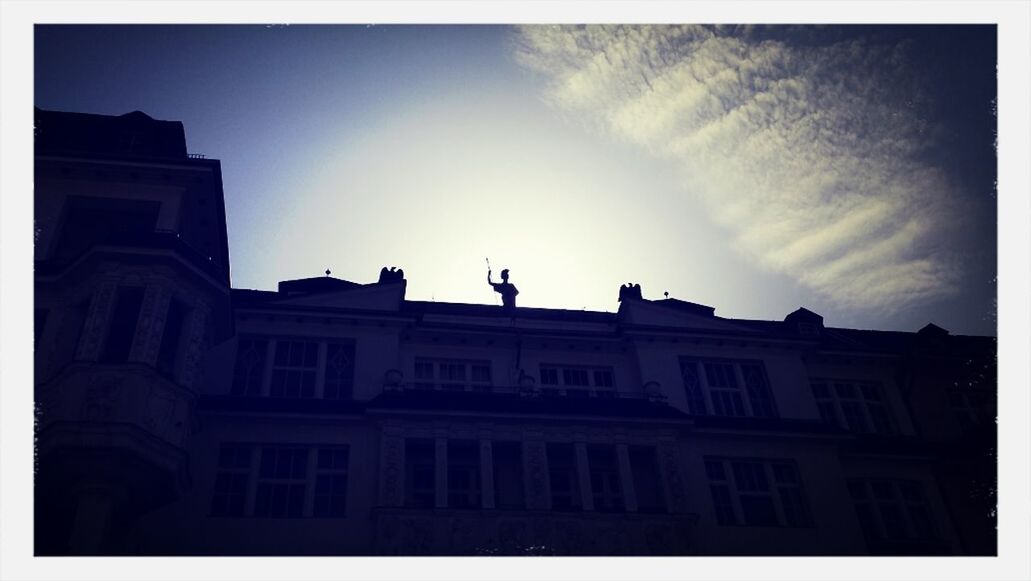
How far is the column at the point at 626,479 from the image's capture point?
2211 cm

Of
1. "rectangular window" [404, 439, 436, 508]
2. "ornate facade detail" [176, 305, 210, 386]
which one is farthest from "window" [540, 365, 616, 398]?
"ornate facade detail" [176, 305, 210, 386]

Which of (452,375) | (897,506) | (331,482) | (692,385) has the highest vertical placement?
(452,375)

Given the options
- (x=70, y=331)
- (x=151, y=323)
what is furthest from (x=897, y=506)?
(x=70, y=331)

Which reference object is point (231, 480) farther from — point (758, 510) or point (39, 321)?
point (758, 510)

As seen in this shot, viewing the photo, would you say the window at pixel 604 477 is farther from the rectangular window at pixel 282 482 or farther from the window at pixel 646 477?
the rectangular window at pixel 282 482

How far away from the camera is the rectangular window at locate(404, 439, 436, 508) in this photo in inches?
862

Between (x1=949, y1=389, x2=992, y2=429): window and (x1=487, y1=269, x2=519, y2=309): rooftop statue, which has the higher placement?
(x1=487, y1=269, x2=519, y2=309): rooftop statue

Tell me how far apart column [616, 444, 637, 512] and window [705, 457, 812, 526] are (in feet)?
9.83

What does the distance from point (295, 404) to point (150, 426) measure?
192 inches

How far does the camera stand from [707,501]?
75.9 feet

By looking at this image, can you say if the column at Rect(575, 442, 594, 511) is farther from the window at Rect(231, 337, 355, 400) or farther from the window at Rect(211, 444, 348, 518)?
the window at Rect(231, 337, 355, 400)

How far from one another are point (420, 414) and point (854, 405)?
17.8 m

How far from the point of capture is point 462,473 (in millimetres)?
22984

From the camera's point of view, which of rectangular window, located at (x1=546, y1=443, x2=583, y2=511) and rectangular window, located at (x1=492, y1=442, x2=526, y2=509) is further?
rectangular window, located at (x1=546, y1=443, x2=583, y2=511)
